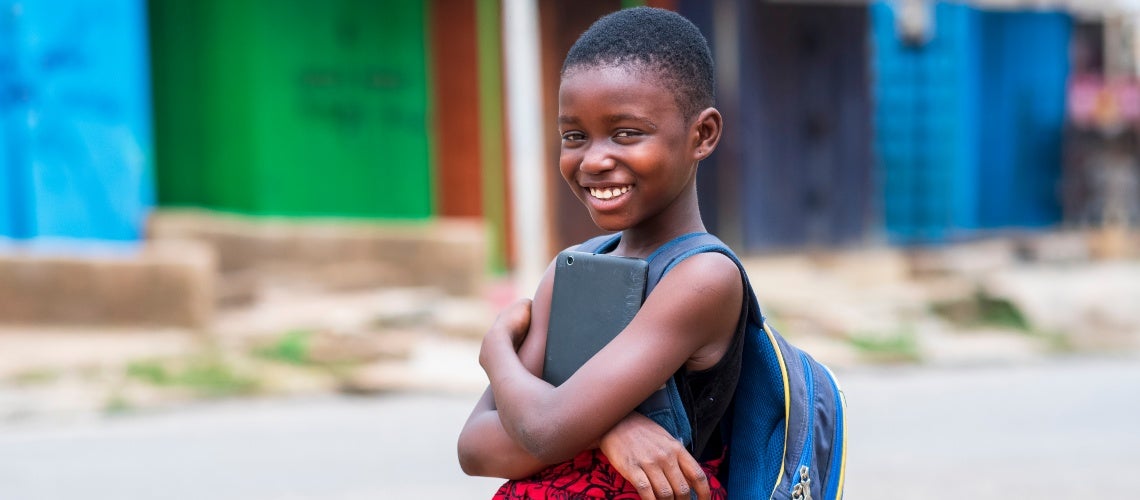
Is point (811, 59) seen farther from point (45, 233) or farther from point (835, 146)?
point (45, 233)

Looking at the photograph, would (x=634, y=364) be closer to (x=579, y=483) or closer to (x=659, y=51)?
(x=579, y=483)

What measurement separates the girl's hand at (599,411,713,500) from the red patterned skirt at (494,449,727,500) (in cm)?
8

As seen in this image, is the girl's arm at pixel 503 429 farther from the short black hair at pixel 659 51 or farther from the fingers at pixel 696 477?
the short black hair at pixel 659 51

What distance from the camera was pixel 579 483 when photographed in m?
1.66

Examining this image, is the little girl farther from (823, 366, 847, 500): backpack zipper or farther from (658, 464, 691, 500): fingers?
(823, 366, 847, 500): backpack zipper

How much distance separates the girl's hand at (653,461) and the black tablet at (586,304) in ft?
0.43

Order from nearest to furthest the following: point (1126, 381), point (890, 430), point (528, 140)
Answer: point (890, 430)
point (1126, 381)
point (528, 140)

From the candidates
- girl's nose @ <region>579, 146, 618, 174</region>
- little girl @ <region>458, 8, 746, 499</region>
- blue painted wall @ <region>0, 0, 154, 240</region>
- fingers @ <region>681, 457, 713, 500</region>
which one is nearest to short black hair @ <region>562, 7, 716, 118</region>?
little girl @ <region>458, 8, 746, 499</region>

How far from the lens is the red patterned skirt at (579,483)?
5.41 feet

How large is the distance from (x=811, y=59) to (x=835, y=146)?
2.62 ft

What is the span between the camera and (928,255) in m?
11.2

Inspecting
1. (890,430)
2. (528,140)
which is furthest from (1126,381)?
(528,140)

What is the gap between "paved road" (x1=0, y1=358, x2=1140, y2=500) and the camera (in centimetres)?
476

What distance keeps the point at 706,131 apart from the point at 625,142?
13 cm
